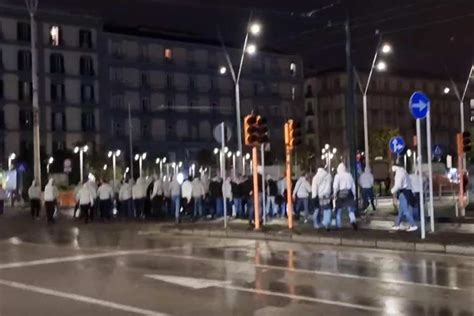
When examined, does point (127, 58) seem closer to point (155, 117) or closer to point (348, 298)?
point (155, 117)

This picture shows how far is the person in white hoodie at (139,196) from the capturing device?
2972 centimetres

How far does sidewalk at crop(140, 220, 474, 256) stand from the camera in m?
16.6

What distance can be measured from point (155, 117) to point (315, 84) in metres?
27.1

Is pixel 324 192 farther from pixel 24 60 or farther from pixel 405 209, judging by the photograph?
pixel 24 60

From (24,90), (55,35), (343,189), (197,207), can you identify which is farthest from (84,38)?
(343,189)

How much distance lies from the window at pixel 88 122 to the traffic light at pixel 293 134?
7763 cm

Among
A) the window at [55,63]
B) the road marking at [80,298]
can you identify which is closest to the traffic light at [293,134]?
the road marking at [80,298]

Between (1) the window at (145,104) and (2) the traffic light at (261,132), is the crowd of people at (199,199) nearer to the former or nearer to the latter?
(2) the traffic light at (261,132)

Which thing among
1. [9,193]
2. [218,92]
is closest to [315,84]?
[218,92]

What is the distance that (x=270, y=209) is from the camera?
28.3 meters

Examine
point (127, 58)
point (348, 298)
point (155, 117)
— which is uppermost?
point (127, 58)

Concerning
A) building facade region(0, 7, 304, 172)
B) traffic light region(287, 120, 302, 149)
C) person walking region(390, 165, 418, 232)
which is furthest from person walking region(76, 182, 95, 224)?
building facade region(0, 7, 304, 172)

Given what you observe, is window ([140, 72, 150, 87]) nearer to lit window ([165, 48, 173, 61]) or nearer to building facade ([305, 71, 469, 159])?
lit window ([165, 48, 173, 61])

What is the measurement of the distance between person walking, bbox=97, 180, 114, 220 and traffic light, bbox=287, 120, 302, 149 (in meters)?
10.5
